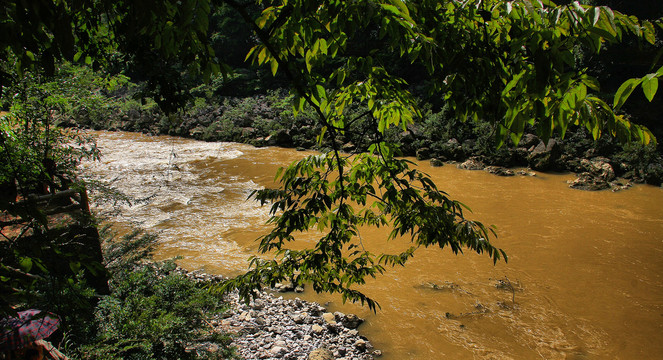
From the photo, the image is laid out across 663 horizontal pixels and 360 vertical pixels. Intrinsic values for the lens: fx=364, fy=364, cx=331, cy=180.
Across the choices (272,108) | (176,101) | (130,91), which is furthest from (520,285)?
(130,91)

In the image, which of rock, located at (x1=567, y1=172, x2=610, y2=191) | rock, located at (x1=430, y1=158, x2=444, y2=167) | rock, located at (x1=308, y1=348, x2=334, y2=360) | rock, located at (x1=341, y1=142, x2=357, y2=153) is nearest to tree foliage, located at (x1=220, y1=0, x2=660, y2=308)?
rock, located at (x1=308, y1=348, x2=334, y2=360)

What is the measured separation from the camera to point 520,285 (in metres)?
5.59

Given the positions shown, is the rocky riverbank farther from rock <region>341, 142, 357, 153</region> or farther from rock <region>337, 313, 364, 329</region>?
rock <region>341, 142, 357, 153</region>

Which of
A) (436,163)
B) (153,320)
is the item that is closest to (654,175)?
(436,163)

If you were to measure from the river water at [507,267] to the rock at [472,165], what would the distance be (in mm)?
883

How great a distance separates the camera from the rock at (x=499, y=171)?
1147cm

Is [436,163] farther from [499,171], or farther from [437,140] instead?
[499,171]

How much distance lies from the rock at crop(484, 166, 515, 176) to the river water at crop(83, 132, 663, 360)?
1.12ft

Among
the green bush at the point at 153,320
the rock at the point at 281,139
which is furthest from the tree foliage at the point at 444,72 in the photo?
the rock at the point at 281,139

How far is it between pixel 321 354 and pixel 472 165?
1013cm

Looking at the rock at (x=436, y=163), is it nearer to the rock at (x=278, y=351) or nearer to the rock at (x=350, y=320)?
the rock at (x=350, y=320)

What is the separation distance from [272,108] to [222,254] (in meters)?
15.8

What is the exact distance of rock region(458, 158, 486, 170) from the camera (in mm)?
12328

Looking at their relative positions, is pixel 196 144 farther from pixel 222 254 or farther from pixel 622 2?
pixel 622 2
